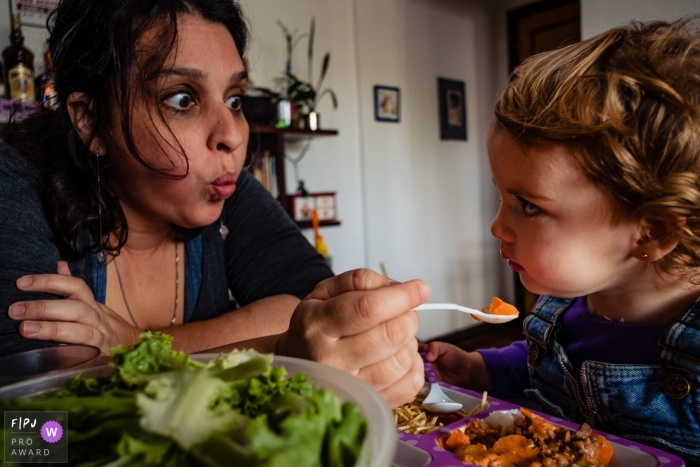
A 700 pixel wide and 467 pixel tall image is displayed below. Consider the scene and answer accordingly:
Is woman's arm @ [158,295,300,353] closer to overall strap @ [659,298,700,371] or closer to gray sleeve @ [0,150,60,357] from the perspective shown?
gray sleeve @ [0,150,60,357]

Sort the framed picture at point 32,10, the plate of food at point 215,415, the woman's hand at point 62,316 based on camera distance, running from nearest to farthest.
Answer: the plate of food at point 215,415, the woman's hand at point 62,316, the framed picture at point 32,10

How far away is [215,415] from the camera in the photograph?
0.35m

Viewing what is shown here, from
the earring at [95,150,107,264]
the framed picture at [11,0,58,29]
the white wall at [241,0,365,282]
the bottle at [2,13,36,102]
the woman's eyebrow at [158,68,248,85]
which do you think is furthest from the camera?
the white wall at [241,0,365,282]

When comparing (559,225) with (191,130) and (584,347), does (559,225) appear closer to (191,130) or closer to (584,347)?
(584,347)

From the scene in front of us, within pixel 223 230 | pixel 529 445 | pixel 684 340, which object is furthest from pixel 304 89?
pixel 529 445

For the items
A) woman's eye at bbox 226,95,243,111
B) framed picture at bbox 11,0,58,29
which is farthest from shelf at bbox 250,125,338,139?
woman's eye at bbox 226,95,243,111

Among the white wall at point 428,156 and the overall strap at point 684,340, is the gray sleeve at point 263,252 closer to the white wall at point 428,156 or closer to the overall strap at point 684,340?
the overall strap at point 684,340

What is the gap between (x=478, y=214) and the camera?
5117 mm

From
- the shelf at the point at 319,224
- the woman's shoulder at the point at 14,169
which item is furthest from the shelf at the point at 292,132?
the woman's shoulder at the point at 14,169

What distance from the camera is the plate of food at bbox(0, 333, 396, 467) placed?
325 mm

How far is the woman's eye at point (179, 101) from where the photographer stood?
1.04 metres

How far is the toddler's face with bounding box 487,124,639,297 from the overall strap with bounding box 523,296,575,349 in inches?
8.9

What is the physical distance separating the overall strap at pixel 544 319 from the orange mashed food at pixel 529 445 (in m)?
0.40

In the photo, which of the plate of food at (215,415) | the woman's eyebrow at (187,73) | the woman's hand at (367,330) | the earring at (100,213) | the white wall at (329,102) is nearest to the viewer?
the plate of food at (215,415)
